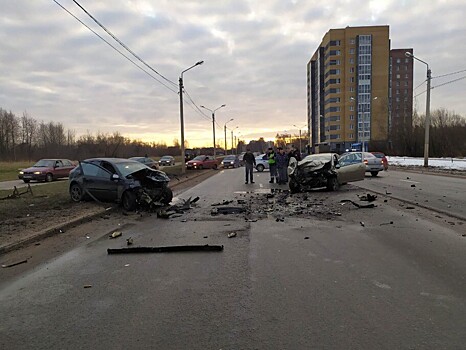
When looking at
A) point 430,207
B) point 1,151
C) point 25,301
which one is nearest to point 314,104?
point 1,151

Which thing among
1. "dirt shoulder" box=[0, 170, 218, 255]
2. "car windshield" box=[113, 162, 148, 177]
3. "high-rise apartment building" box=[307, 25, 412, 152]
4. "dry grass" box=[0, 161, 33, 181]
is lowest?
"dry grass" box=[0, 161, 33, 181]

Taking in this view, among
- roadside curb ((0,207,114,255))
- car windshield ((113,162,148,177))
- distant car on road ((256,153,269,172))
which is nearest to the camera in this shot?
roadside curb ((0,207,114,255))

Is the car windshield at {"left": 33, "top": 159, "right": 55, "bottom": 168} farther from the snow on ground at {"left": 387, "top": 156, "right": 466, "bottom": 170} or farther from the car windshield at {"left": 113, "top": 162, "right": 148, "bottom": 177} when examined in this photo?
the snow on ground at {"left": 387, "top": 156, "right": 466, "bottom": 170}

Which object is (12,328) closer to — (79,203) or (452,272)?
(452,272)

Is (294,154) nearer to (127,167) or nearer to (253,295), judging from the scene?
(127,167)

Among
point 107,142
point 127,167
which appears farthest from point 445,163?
point 107,142

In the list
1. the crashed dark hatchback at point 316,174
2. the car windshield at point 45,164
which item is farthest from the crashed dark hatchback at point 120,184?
the car windshield at point 45,164

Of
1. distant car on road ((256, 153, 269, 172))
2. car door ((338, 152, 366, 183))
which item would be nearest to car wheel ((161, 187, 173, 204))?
car door ((338, 152, 366, 183))

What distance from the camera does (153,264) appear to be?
557cm

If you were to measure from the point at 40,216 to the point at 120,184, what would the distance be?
232 centimetres

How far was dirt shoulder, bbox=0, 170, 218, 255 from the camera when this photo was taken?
24.3ft

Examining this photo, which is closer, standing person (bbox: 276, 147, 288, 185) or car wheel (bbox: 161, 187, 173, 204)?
car wheel (bbox: 161, 187, 173, 204)

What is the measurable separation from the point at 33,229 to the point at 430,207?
10054 millimetres

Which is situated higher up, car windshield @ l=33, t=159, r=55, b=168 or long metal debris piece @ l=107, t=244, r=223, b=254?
car windshield @ l=33, t=159, r=55, b=168
